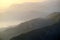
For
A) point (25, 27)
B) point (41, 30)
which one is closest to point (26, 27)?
point (25, 27)

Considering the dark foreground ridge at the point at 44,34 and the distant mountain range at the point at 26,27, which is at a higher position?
the distant mountain range at the point at 26,27

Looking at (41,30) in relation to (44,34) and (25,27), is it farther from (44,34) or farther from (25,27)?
(25,27)

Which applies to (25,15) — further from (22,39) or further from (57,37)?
(57,37)

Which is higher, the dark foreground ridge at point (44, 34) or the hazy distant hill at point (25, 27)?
the hazy distant hill at point (25, 27)

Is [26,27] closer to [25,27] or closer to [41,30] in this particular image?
[25,27]

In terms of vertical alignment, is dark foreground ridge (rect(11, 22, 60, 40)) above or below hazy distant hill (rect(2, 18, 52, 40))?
below

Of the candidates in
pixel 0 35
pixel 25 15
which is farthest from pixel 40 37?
pixel 0 35

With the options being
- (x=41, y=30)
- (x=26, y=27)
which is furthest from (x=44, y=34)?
(x=26, y=27)

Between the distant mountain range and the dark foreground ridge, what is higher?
the distant mountain range
